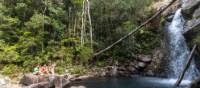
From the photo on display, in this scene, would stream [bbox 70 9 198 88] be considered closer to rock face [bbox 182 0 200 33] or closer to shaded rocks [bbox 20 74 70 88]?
shaded rocks [bbox 20 74 70 88]

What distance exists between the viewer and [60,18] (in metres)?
23.3

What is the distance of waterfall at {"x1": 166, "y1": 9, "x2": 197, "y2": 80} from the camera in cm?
2064

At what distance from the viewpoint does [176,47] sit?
70.9ft

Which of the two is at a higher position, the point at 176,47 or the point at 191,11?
the point at 191,11

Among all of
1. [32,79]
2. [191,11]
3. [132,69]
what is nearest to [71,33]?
[132,69]

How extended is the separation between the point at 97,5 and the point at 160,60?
701 cm

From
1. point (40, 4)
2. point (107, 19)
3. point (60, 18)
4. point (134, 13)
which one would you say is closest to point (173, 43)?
point (134, 13)

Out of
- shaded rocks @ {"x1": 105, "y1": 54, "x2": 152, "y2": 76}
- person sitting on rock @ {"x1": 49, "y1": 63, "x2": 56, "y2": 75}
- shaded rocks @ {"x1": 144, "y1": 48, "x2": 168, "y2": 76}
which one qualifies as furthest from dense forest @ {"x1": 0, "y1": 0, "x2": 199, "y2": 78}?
shaded rocks @ {"x1": 144, "y1": 48, "x2": 168, "y2": 76}

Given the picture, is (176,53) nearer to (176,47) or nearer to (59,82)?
(176,47)

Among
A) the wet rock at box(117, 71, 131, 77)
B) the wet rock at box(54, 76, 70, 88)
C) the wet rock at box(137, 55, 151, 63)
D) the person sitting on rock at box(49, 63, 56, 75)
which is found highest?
the wet rock at box(137, 55, 151, 63)

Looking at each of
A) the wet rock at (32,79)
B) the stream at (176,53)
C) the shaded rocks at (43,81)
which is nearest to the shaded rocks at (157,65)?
the stream at (176,53)

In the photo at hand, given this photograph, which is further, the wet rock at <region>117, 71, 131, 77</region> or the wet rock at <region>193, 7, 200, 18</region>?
the wet rock at <region>117, 71, 131, 77</region>

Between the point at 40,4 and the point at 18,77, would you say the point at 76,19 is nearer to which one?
the point at 40,4

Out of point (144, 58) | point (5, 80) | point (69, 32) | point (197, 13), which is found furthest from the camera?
point (69, 32)
